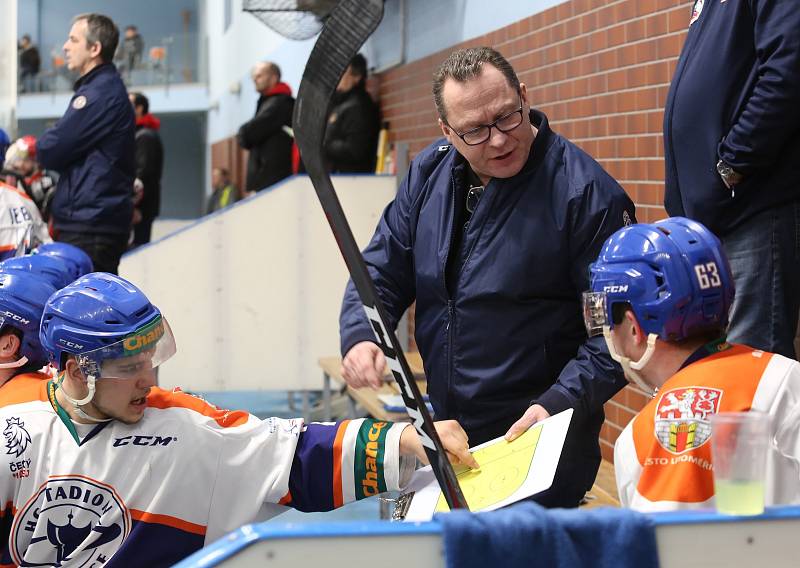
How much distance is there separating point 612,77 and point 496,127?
2513mm

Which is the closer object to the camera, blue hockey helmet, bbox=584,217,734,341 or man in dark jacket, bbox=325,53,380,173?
blue hockey helmet, bbox=584,217,734,341

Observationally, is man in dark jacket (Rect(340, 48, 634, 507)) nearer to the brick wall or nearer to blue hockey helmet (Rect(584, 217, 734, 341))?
blue hockey helmet (Rect(584, 217, 734, 341))

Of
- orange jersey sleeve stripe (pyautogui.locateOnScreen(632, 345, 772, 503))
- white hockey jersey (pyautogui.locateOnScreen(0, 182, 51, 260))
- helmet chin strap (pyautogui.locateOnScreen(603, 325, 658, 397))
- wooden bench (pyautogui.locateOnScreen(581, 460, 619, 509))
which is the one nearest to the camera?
orange jersey sleeve stripe (pyautogui.locateOnScreen(632, 345, 772, 503))

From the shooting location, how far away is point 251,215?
24.8 feet

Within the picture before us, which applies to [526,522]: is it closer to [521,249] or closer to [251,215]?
[521,249]

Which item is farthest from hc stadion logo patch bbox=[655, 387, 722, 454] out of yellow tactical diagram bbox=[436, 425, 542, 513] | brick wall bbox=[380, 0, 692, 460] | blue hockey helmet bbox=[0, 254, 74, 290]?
brick wall bbox=[380, 0, 692, 460]

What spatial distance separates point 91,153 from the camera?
6066 millimetres

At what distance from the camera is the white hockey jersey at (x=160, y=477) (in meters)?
2.32

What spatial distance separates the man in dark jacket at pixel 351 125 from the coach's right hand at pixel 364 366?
5784 millimetres

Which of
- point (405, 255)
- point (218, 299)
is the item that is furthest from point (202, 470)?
point (218, 299)

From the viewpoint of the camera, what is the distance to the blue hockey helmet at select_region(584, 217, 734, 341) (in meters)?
2.01

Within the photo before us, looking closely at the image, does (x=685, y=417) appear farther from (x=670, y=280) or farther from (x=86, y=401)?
(x=86, y=401)

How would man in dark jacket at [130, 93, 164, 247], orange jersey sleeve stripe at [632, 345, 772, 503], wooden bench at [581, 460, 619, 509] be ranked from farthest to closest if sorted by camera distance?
1. man in dark jacket at [130, 93, 164, 247]
2. wooden bench at [581, 460, 619, 509]
3. orange jersey sleeve stripe at [632, 345, 772, 503]

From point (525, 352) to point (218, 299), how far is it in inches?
200
